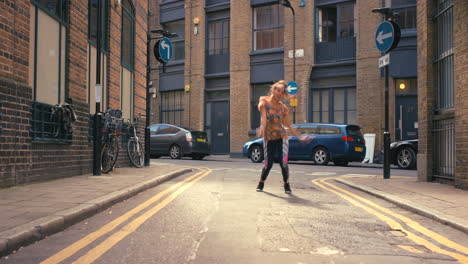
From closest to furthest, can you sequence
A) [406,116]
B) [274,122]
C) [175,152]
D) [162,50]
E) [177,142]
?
[274,122] < [162,50] < [406,116] < [177,142] < [175,152]

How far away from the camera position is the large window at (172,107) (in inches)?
1008

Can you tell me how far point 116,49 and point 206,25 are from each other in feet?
43.6

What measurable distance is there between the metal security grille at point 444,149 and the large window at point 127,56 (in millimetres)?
8177

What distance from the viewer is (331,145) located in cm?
1647

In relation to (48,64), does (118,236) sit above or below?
below

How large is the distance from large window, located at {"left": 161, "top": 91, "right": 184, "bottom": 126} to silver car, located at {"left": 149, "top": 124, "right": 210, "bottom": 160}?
5.54 metres

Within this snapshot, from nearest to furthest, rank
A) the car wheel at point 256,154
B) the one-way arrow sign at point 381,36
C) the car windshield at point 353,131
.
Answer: the one-way arrow sign at point 381,36 < the car windshield at point 353,131 < the car wheel at point 256,154

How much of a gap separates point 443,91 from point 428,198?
11.0ft

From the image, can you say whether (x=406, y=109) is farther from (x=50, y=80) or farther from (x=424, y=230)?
(x=424, y=230)

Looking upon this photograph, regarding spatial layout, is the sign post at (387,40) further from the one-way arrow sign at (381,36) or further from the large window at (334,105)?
the large window at (334,105)

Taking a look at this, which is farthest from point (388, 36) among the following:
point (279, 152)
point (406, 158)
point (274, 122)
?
point (406, 158)

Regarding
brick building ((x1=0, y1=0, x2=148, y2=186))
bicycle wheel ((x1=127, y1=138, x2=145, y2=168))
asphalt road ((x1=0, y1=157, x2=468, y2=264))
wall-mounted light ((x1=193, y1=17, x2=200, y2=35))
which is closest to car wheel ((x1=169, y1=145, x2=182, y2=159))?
bicycle wheel ((x1=127, y1=138, x2=145, y2=168))

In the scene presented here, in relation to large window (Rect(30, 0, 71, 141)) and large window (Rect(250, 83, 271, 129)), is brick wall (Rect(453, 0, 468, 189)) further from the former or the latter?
large window (Rect(250, 83, 271, 129))

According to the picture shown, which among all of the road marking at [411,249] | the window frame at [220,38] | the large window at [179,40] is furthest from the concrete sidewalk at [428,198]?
the large window at [179,40]
